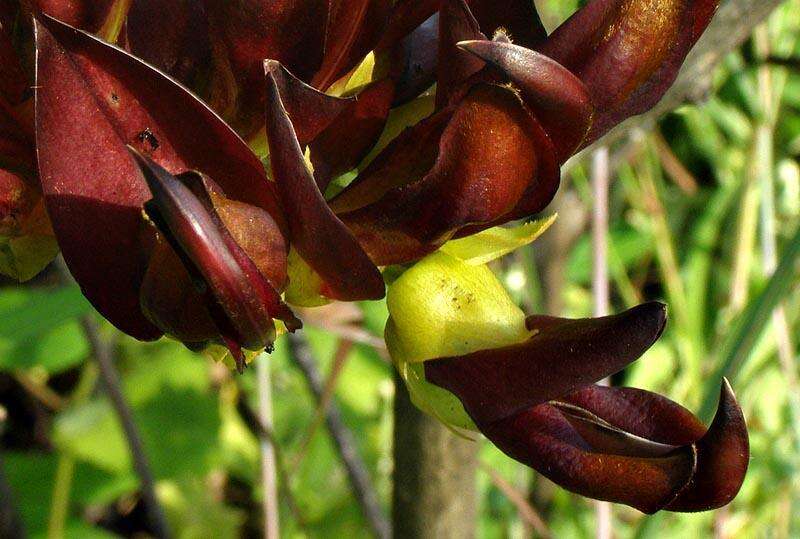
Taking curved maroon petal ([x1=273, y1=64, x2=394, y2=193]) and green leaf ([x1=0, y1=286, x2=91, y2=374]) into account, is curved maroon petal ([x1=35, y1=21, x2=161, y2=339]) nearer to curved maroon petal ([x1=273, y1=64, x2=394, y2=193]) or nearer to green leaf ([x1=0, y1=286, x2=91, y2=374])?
curved maroon petal ([x1=273, y1=64, x2=394, y2=193])

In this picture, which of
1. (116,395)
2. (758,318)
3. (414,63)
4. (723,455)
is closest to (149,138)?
(414,63)

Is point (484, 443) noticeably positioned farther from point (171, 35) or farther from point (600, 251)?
point (171, 35)

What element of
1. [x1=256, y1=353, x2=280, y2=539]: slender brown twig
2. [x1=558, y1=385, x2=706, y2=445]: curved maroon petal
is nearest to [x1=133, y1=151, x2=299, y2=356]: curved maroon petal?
[x1=558, y1=385, x2=706, y2=445]: curved maroon petal

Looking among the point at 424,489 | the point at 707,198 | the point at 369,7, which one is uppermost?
the point at 369,7

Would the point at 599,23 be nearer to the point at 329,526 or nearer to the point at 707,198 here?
the point at 329,526

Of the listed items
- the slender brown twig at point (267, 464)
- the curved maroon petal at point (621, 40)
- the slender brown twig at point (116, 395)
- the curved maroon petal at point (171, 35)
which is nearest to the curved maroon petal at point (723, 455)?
the curved maroon petal at point (621, 40)

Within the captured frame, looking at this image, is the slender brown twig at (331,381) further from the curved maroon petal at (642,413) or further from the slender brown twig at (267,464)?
the curved maroon petal at (642,413)

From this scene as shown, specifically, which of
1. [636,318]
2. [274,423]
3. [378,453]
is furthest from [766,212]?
[636,318]
